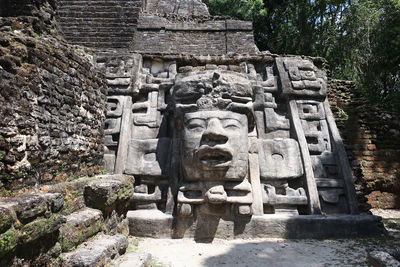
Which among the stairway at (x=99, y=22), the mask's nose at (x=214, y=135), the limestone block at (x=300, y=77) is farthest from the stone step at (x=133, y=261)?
the stairway at (x=99, y=22)

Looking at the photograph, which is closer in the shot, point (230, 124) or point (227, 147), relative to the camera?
point (227, 147)

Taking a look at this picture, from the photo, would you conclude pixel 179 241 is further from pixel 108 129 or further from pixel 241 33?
pixel 241 33

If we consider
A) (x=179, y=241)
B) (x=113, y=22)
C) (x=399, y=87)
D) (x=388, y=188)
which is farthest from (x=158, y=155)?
(x=399, y=87)

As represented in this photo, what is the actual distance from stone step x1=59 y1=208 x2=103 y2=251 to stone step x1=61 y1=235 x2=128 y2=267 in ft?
0.23

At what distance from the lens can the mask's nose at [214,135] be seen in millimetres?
4023

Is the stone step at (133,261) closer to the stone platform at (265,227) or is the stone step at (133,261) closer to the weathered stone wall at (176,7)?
the stone platform at (265,227)

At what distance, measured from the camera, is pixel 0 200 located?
203cm

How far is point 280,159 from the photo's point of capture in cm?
460

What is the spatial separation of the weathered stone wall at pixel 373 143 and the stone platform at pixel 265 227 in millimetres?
2405

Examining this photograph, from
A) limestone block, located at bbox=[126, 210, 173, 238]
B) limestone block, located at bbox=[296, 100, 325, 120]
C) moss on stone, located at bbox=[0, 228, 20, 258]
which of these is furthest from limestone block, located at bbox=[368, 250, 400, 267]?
moss on stone, located at bbox=[0, 228, 20, 258]

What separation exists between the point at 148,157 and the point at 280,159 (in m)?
2.13

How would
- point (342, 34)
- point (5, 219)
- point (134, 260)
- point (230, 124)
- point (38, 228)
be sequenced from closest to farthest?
point (5, 219)
point (38, 228)
point (134, 260)
point (230, 124)
point (342, 34)

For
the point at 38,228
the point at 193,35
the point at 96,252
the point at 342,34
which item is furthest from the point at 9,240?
the point at 342,34

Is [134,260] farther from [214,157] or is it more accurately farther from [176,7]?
[176,7]
